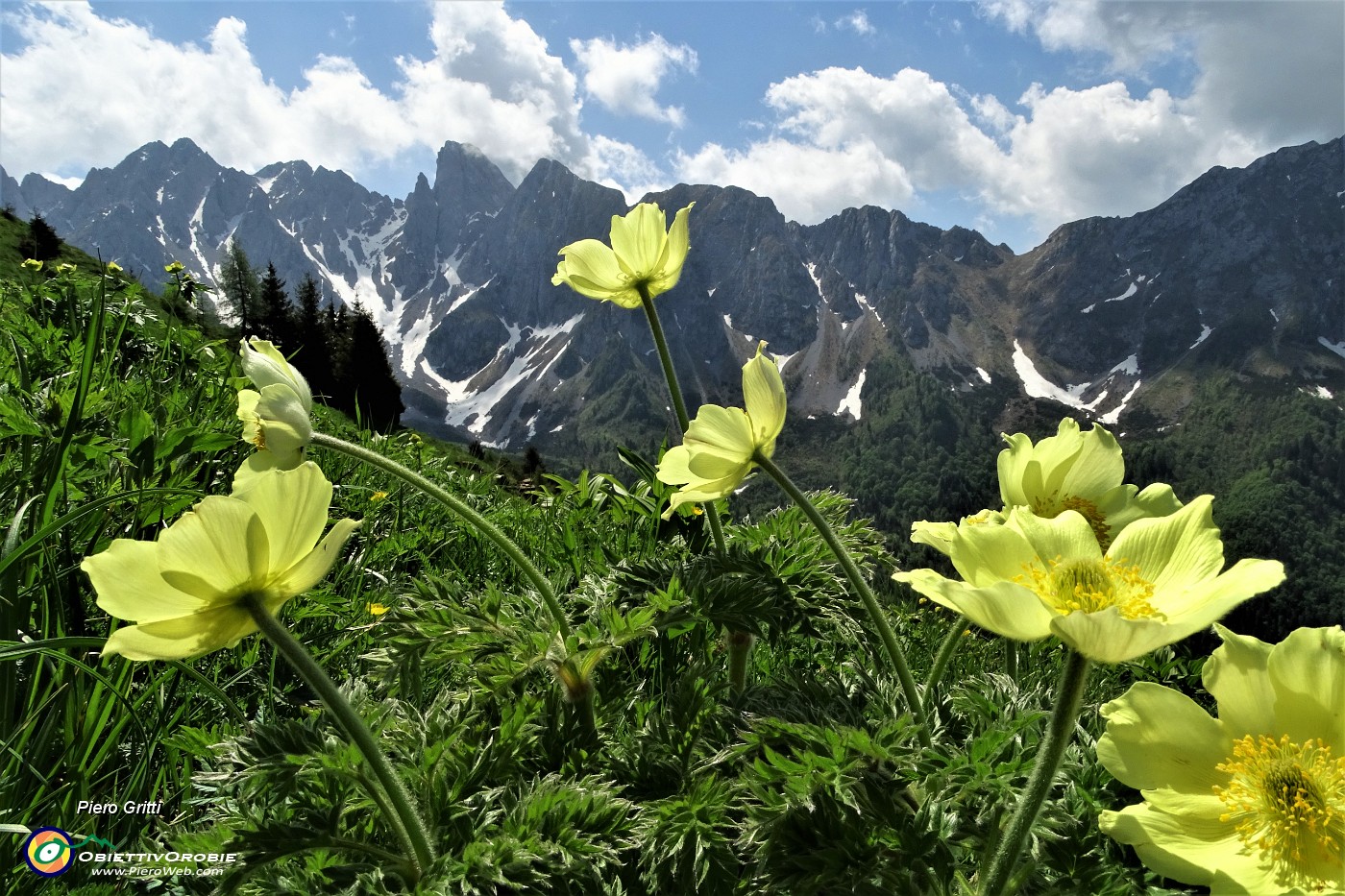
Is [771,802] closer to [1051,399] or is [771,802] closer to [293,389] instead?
[293,389]

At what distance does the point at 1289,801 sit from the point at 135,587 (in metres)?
1.71

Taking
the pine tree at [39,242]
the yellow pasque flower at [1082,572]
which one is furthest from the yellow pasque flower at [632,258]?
the pine tree at [39,242]

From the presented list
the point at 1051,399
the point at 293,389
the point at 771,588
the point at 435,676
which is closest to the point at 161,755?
the point at 435,676

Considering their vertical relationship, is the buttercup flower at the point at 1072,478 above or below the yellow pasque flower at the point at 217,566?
above

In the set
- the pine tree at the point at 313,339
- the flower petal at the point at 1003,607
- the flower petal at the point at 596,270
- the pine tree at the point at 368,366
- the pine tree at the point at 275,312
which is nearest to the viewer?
the flower petal at the point at 1003,607

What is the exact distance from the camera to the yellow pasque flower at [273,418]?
1.81 meters

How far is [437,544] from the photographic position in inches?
159

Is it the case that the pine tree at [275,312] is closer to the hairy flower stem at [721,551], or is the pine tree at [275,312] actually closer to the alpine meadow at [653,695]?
the alpine meadow at [653,695]

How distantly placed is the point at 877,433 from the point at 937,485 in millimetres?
30191

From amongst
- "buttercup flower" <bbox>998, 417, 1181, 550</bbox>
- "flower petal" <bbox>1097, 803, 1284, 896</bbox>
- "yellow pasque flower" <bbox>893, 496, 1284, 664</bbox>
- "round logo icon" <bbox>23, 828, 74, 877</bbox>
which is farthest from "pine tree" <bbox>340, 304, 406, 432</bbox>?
"flower petal" <bbox>1097, 803, 1284, 896</bbox>

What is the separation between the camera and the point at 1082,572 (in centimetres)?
115

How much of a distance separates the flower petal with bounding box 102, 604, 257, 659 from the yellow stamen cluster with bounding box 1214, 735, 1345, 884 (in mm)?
1536

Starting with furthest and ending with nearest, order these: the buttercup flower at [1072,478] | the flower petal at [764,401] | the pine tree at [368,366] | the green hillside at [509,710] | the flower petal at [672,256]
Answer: the pine tree at [368,366]
the flower petal at [672,256]
the flower petal at [764,401]
the buttercup flower at [1072,478]
the green hillside at [509,710]

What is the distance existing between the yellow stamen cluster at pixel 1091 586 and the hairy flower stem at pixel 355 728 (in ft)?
3.41
